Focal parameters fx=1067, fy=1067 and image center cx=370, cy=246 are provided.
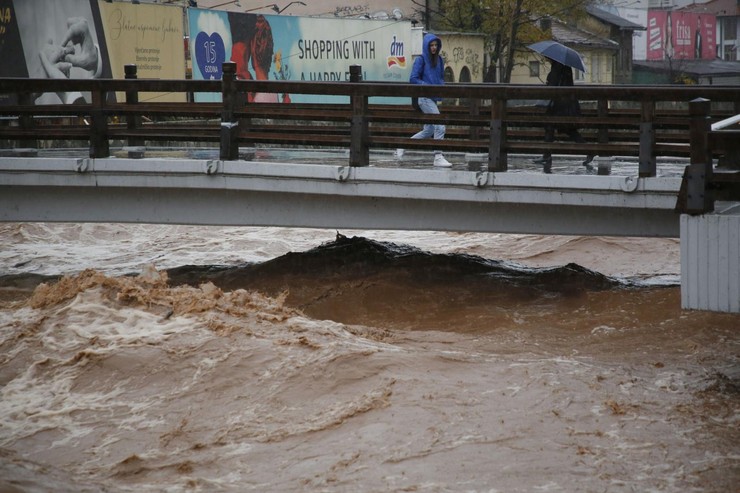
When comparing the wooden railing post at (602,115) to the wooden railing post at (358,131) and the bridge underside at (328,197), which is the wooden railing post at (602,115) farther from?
the wooden railing post at (358,131)

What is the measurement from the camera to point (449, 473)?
7.27 m

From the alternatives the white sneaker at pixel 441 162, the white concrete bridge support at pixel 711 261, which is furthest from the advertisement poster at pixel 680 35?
the white concrete bridge support at pixel 711 261

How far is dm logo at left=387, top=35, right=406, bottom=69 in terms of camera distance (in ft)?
108

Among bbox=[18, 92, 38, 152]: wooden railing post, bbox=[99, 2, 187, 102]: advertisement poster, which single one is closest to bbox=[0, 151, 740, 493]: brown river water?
bbox=[18, 92, 38, 152]: wooden railing post

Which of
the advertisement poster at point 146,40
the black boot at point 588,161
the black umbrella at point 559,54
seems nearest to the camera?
the black boot at point 588,161

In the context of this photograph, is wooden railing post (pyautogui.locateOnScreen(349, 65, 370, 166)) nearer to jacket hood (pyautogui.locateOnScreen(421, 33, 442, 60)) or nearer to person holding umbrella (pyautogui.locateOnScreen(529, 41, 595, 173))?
jacket hood (pyautogui.locateOnScreen(421, 33, 442, 60))

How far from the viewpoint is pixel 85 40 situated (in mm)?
22453

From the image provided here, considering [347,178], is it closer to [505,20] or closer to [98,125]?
[98,125]

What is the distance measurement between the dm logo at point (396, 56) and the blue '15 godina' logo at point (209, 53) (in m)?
7.77

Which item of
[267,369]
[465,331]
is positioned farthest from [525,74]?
[267,369]

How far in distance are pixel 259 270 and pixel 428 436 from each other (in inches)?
307

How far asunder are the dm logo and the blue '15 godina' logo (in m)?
7.77

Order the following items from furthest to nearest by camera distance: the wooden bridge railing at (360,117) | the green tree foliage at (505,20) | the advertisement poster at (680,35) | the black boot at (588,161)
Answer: the advertisement poster at (680,35)
the green tree foliage at (505,20)
the black boot at (588,161)
the wooden bridge railing at (360,117)

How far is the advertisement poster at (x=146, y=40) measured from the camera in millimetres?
22984
